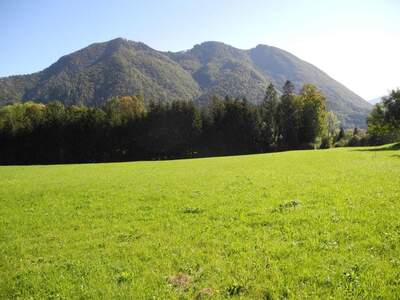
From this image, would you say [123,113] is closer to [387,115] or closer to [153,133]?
[153,133]

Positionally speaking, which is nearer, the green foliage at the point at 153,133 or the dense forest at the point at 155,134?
the dense forest at the point at 155,134

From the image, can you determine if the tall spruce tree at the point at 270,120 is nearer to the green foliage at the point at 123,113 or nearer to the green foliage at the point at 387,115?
the green foliage at the point at 387,115

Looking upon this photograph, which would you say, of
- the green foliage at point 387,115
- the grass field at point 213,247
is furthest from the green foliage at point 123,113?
the grass field at point 213,247

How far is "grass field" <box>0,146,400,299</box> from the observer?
26.6 ft

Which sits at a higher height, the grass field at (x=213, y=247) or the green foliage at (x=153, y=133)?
the green foliage at (x=153, y=133)

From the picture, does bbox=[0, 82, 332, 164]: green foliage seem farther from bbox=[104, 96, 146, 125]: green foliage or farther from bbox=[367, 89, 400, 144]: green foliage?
bbox=[367, 89, 400, 144]: green foliage

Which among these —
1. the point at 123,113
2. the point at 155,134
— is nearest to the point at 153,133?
the point at 155,134

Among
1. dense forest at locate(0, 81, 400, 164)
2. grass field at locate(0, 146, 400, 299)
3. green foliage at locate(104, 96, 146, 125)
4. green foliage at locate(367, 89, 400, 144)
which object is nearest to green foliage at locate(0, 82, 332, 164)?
dense forest at locate(0, 81, 400, 164)

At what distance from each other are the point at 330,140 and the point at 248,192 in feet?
320

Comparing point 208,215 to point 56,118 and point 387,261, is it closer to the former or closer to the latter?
point 387,261

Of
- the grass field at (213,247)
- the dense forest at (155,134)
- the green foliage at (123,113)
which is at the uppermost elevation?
the green foliage at (123,113)

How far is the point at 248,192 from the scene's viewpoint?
20.3 metres

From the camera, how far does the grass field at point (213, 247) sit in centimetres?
810

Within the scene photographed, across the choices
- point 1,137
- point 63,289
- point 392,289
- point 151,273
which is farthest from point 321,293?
point 1,137
